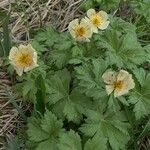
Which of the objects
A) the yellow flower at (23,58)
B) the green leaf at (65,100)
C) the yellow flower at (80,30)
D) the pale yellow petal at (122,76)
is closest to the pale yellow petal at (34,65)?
the yellow flower at (23,58)

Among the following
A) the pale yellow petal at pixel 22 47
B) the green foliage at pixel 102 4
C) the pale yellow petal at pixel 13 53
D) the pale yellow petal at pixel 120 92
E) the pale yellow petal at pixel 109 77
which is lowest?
the pale yellow petal at pixel 120 92

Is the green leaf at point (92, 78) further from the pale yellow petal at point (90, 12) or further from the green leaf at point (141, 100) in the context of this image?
the pale yellow petal at point (90, 12)

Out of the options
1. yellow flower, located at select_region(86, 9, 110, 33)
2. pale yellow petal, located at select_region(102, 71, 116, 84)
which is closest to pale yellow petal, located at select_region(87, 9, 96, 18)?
yellow flower, located at select_region(86, 9, 110, 33)

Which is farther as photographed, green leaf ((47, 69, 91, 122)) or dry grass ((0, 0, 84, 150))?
dry grass ((0, 0, 84, 150))

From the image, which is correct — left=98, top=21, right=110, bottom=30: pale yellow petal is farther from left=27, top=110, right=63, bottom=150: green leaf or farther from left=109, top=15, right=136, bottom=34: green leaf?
left=27, top=110, right=63, bottom=150: green leaf

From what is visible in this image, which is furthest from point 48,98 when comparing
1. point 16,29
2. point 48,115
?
point 16,29

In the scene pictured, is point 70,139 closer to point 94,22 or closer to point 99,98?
point 99,98
